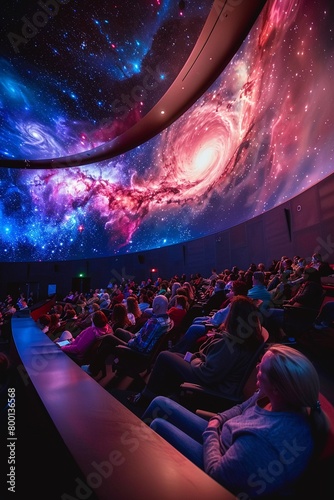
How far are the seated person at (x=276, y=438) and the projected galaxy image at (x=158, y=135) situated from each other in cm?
723

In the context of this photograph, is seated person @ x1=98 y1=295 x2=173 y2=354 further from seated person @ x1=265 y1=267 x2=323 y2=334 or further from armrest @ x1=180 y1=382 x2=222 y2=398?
seated person @ x1=265 y1=267 x2=323 y2=334

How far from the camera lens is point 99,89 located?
1284cm

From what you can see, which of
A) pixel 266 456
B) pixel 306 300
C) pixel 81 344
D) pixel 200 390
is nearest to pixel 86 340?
pixel 81 344

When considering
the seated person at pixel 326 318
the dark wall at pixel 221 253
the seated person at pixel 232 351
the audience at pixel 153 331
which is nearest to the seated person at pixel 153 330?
the audience at pixel 153 331

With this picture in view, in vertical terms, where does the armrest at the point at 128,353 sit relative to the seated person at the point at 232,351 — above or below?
below

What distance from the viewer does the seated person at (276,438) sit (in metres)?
1.00

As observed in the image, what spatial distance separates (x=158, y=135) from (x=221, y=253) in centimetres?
860

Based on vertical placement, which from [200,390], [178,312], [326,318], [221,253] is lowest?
[200,390]

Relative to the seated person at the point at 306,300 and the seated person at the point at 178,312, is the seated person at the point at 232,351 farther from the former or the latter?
the seated person at the point at 306,300

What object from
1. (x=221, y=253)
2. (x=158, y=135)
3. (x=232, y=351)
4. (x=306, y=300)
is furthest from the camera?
(x=158, y=135)

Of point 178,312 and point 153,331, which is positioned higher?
point 178,312

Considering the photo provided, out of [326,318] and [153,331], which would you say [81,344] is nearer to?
[153,331]

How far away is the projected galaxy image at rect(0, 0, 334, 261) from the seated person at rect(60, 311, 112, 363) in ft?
21.8

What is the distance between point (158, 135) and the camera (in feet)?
53.8
